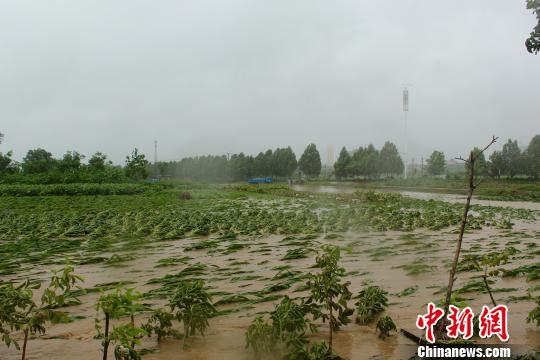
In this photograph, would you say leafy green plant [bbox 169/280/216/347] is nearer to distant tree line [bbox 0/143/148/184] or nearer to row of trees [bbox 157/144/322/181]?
distant tree line [bbox 0/143/148/184]

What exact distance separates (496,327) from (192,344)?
9.61ft

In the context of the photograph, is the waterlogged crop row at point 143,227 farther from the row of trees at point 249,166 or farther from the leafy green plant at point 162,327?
the row of trees at point 249,166

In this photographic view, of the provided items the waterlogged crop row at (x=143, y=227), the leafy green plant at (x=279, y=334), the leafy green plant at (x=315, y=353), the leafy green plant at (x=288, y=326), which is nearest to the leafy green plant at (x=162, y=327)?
the leafy green plant at (x=279, y=334)

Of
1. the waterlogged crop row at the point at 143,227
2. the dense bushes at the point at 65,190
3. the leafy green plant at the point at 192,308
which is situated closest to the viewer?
the leafy green plant at the point at 192,308

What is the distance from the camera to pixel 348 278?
20.8 feet

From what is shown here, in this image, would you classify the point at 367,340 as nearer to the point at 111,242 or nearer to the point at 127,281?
the point at 127,281

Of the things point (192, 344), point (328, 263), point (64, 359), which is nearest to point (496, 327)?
point (328, 263)

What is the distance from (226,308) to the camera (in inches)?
200

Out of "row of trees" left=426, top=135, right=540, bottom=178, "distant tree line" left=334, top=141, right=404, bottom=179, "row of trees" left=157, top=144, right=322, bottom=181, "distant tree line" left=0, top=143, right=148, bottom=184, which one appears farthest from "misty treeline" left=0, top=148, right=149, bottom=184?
"row of trees" left=426, top=135, right=540, bottom=178

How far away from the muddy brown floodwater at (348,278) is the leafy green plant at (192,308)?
0.63 ft

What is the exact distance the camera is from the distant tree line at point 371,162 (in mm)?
52812

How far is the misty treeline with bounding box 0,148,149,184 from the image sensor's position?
119ft

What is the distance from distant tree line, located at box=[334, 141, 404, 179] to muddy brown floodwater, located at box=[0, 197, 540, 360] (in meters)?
41.4

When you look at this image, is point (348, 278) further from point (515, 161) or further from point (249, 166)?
point (249, 166)
